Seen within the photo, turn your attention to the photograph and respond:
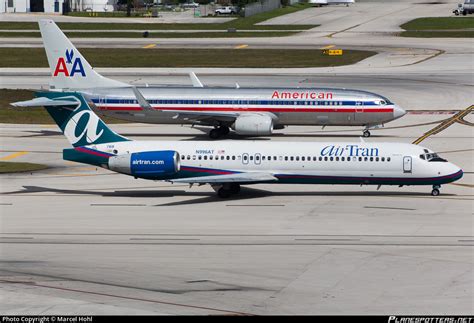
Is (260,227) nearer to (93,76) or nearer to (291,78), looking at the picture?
(93,76)

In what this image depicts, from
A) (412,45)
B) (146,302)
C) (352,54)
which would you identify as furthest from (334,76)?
(146,302)

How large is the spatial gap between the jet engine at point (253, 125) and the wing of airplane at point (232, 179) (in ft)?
59.4

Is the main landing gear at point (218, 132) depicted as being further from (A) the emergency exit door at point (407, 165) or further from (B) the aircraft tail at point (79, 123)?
(A) the emergency exit door at point (407, 165)

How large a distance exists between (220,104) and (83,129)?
19.8 m

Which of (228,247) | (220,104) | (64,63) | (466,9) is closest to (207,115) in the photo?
(220,104)

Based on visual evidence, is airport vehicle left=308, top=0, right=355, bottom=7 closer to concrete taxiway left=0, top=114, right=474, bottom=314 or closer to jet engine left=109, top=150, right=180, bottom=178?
concrete taxiway left=0, top=114, right=474, bottom=314

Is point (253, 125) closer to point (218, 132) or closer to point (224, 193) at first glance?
point (218, 132)

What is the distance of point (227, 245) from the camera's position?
132 ft

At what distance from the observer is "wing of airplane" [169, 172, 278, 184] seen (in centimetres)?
4884

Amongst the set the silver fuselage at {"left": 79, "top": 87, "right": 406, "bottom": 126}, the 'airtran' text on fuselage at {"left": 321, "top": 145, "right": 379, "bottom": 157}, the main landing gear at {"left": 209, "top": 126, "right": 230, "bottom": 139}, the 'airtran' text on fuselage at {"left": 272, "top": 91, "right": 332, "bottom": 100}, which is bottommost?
the main landing gear at {"left": 209, "top": 126, "right": 230, "bottom": 139}

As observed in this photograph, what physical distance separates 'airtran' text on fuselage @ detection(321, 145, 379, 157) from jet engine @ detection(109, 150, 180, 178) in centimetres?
781

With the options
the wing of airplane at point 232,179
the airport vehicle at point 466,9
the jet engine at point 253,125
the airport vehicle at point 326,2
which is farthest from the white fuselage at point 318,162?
the airport vehicle at point 326,2

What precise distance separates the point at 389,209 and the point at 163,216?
438 inches

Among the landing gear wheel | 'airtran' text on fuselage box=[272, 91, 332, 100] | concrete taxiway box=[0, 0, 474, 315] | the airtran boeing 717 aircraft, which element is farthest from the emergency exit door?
'airtran' text on fuselage box=[272, 91, 332, 100]
